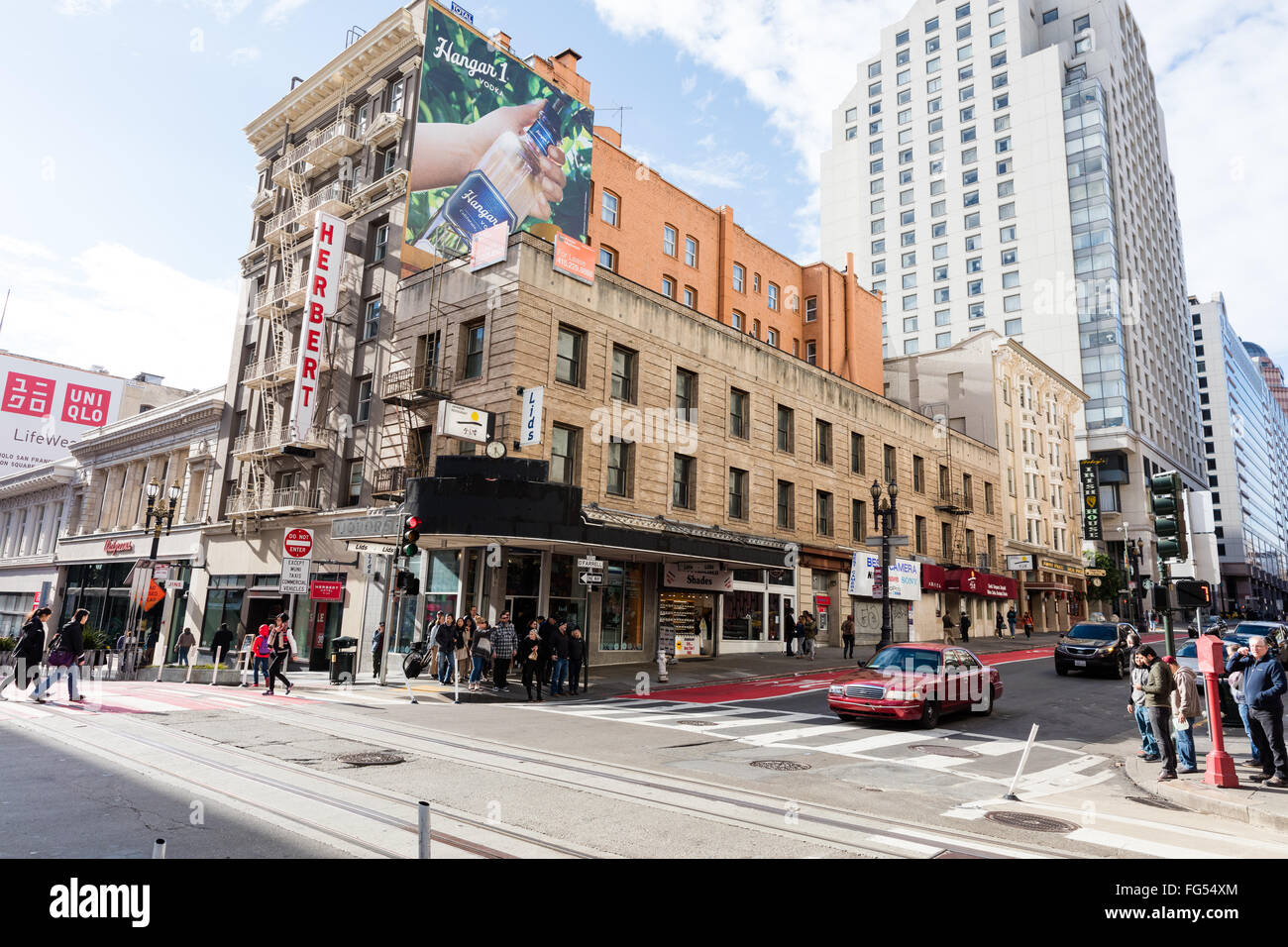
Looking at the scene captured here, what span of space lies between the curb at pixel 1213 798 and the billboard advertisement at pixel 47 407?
60.8 meters

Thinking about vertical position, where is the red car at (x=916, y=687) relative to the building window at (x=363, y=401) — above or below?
below

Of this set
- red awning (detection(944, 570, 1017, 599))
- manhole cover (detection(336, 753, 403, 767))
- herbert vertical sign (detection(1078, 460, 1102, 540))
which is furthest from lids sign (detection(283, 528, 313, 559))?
herbert vertical sign (detection(1078, 460, 1102, 540))

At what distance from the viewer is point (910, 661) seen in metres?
15.0

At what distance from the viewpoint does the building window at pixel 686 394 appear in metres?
28.5

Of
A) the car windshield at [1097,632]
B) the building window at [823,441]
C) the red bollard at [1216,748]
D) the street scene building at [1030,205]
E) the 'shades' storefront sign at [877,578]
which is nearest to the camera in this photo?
the red bollard at [1216,748]

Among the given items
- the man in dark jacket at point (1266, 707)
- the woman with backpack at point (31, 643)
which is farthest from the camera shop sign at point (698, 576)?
the man in dark jacket at point (1266, 707)

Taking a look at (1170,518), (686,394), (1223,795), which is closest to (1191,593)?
(1170,518)

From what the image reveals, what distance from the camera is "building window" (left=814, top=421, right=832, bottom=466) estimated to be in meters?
34.9

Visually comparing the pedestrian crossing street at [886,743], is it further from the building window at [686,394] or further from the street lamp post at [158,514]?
the street lamp post at [158,514]

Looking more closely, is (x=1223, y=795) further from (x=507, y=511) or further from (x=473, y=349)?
(x=473, y=349)

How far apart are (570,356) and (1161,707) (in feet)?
62.9

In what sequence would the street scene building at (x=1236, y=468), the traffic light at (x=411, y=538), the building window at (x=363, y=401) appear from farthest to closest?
the street scene building at (x=1236, y=468) < the building window at (x=363, y=401) < the traffic light at (x=411, y=538)
